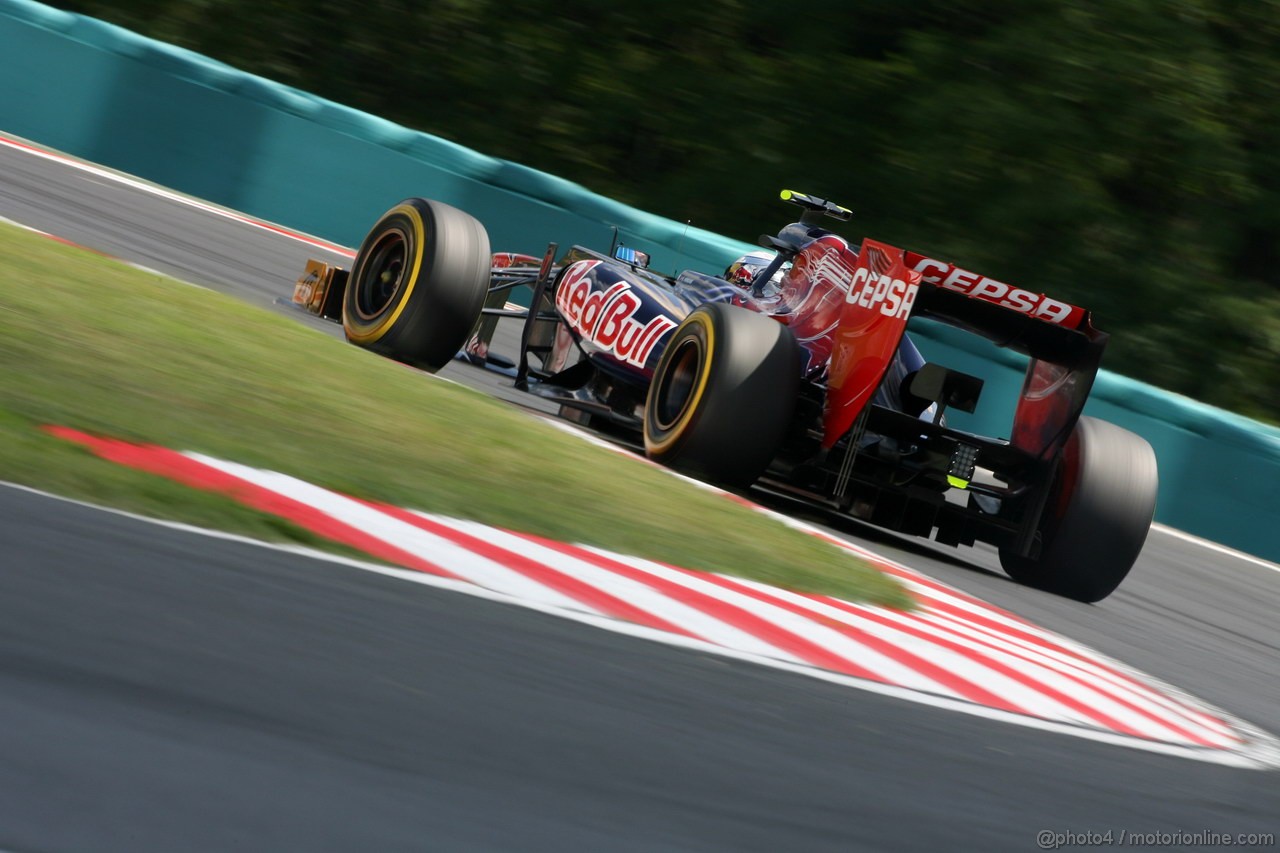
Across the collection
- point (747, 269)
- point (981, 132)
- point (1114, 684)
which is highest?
point (981, 132)

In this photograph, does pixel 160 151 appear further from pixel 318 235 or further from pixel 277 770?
pixel 277 770

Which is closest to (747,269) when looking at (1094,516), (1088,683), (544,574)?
(1094,516)

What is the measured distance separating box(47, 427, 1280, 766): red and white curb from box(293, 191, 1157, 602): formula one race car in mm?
1806

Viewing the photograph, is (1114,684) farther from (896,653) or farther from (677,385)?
(677,385)

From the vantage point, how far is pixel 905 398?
297 inches

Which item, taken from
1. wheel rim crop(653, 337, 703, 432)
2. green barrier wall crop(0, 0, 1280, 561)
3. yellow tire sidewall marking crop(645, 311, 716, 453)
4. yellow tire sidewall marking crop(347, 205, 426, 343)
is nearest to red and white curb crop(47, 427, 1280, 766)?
yellow tire sidewall marking crop(645, 311, 716, 453)

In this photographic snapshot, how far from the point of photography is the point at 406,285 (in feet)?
25.9

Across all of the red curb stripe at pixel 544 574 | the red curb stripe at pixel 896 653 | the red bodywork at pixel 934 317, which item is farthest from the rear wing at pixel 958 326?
the red curb stripe at pixel 544 574

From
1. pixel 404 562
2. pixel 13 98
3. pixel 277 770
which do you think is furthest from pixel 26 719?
pixel 13 98

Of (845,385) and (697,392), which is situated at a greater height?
(845,385)

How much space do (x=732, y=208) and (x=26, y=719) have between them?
18.9 m

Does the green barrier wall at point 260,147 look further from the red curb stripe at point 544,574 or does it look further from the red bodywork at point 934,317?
the red curb stripe at point 544,574

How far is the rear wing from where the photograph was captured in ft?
22.1

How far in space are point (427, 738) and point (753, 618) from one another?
6.36ft
